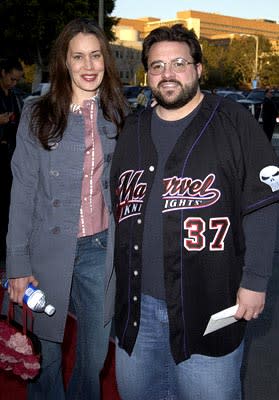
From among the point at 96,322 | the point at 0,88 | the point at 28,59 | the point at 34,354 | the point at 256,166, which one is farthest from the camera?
the point at 28,59

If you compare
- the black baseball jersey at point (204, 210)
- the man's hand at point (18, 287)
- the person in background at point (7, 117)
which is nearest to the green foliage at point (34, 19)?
the person in background at point (7, 117)

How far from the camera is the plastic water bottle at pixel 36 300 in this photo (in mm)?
2547

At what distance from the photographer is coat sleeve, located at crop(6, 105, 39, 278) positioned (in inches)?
102

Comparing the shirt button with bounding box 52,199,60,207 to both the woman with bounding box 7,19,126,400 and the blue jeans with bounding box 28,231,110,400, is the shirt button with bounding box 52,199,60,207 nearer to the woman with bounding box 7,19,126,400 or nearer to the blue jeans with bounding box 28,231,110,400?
A: the woman with bounding box 7,19,126,400

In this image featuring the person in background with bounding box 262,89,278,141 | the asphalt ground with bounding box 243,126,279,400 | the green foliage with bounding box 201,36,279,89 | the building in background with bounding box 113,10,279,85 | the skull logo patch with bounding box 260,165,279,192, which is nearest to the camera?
the skull logo patch with bounding box 260,165,279,192

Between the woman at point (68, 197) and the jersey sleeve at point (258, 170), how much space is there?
0.66 m

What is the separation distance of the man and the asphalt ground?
4.17 ft

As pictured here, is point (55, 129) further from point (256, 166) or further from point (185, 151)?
point (256, 166)

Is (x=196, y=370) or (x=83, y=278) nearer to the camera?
(x=196, y=370)

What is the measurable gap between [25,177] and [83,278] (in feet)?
1.70

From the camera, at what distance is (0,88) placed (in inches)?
234

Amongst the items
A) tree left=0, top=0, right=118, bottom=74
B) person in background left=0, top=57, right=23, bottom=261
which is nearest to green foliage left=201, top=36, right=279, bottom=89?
tree left=0, top=0, right=118, bottom=74

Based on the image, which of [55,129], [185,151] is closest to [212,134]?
[185,151]

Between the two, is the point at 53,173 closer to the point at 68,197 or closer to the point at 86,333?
the point at 68,197
